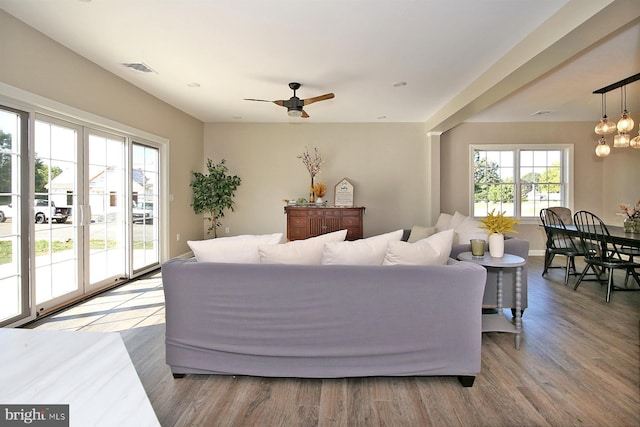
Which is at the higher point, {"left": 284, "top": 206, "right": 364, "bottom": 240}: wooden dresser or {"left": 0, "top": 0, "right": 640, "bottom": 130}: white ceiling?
{"left": 0, "top": 0, "right": 640, "bottom": 130}: white ceiling

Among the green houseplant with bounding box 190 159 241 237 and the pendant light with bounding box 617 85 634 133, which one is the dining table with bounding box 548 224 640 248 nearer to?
the pendant light with bounding box 617 85 634 133

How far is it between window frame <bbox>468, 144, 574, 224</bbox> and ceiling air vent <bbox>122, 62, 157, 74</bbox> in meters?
5.77

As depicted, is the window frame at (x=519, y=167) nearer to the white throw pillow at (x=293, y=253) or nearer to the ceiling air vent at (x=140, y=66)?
the white throw pillow at (x=293, y=253)

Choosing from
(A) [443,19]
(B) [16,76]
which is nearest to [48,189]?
(B) [16,76]

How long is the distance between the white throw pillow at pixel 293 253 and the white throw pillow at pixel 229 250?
0.22 ft

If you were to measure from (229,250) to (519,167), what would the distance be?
21.3ft

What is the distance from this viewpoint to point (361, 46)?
11.0 feet

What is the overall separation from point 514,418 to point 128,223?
472cm

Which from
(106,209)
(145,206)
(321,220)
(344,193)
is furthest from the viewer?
(344,193)

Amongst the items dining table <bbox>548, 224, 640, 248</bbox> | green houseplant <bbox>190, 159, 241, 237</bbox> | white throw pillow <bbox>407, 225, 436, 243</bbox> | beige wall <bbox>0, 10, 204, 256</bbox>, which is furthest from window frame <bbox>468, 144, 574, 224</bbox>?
beige wall <bbox>0, 10, 204, 256</bbox>

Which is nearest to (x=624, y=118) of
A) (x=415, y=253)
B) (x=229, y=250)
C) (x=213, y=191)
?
(x=415, y=253)

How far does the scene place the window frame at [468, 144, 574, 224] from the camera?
648 cm

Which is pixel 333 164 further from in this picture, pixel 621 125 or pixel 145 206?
pixel 621 125

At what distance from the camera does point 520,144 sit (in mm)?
6559
